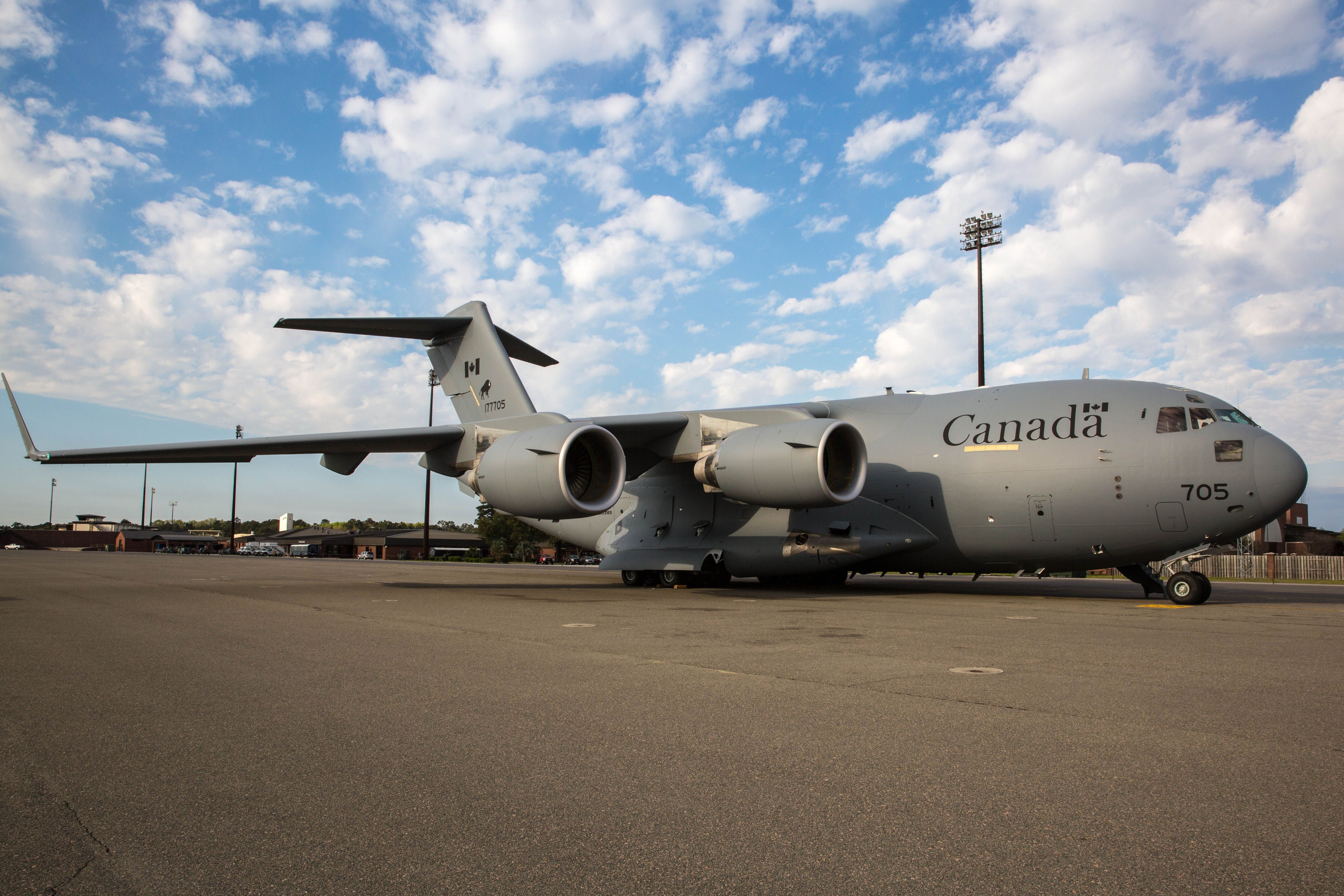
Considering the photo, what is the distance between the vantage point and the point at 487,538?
2776 inches

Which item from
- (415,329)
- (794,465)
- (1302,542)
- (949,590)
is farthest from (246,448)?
(1302,542)

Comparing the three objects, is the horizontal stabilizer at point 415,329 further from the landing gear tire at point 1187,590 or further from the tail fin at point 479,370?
the landing gear tire at point 1187,590

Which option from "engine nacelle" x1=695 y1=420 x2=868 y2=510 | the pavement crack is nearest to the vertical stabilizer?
"engine nacelle" x1=695 y1=420 x2=868 y2=510

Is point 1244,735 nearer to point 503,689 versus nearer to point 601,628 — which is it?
point 503,689

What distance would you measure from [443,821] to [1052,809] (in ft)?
6.61

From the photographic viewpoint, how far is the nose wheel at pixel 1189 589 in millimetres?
11305

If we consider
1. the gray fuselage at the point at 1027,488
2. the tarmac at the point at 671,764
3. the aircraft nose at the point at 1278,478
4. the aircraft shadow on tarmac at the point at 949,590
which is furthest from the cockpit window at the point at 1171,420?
the tarmac at the point at 671,764

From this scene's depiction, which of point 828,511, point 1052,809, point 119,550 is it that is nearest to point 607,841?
point 1052,809

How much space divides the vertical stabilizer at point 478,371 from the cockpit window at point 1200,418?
37.6 ft

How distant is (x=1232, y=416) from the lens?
450 inches

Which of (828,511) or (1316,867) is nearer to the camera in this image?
(1316,867)

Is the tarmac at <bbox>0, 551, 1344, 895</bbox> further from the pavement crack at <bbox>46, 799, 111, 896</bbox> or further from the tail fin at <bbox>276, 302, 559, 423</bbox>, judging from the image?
the tail fin at <bbox>276, 302, 559, 423</bbox>

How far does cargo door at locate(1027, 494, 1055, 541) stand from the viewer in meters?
12.1

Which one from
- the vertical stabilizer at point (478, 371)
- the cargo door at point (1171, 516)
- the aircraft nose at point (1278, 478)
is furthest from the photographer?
the vertical stabilizer at point (478, 371)
